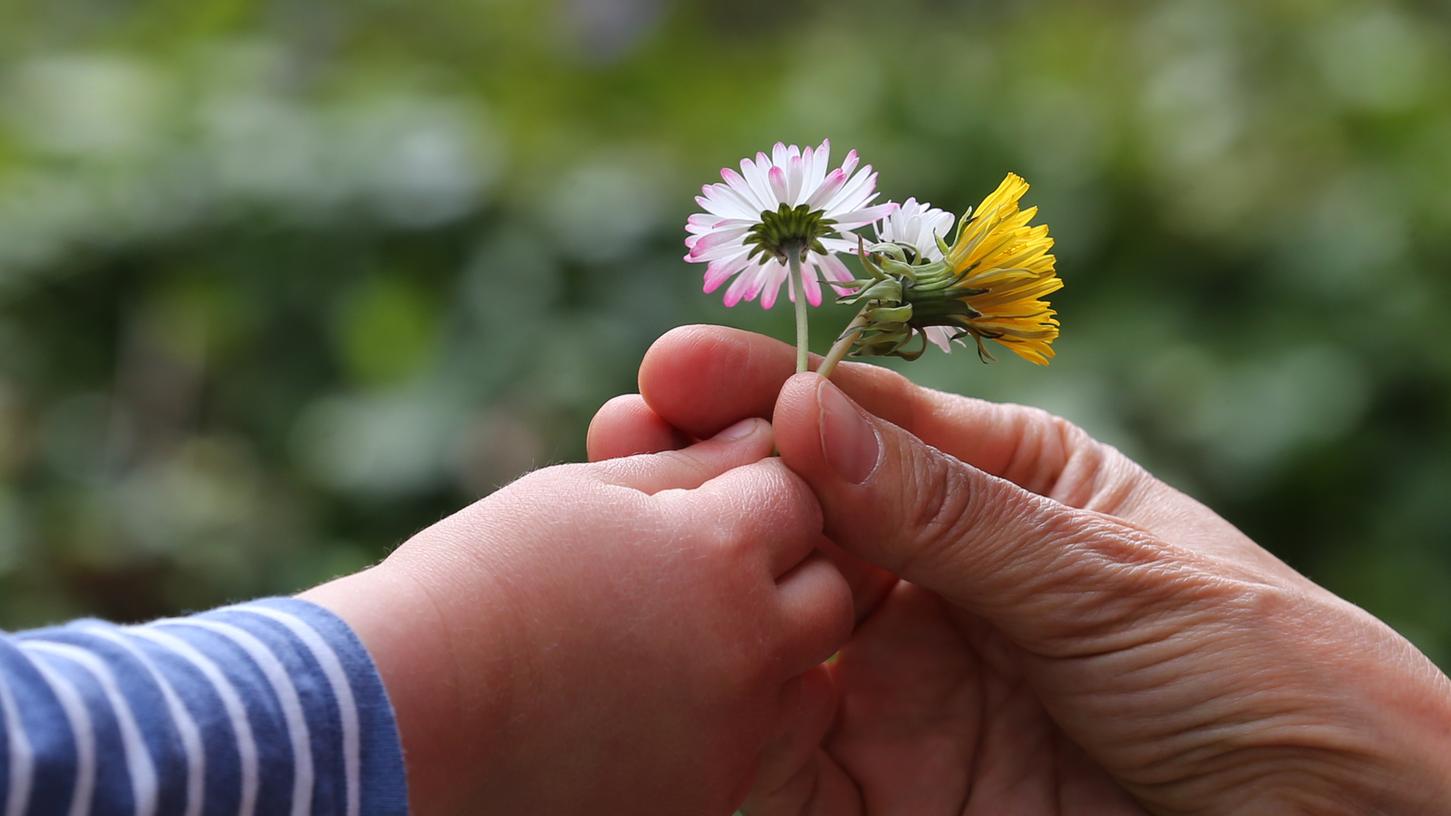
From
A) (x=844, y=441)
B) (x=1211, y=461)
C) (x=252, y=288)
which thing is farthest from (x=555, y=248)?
(x=844, y=441)

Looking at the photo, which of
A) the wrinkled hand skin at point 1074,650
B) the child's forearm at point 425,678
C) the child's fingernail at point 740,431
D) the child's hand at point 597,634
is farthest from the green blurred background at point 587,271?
the child's forearm at point 425,678

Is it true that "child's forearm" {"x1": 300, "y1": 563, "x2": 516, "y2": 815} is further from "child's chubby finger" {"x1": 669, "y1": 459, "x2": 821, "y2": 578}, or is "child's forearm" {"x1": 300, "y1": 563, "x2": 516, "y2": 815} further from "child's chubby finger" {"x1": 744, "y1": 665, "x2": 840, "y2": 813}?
"child's chubby finger" {"x1": 744, "y1": 665, "x2": 840, "y2": 813}

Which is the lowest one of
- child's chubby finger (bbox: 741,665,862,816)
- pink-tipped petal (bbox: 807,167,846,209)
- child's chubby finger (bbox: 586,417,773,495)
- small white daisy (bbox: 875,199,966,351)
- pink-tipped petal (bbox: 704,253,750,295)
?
child's chubby finger (bbox: 741,665,862,816)

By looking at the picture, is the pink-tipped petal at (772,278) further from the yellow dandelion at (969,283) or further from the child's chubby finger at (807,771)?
the child's chubby finger at (807,771)

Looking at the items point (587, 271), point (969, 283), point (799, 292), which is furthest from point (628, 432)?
point (587, 271)

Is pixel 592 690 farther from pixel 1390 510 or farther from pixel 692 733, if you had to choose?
pixel 1390 510

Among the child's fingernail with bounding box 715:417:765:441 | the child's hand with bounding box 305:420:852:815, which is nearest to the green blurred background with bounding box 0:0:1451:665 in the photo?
the child's fingernail with bounding box 715:417:765:441
